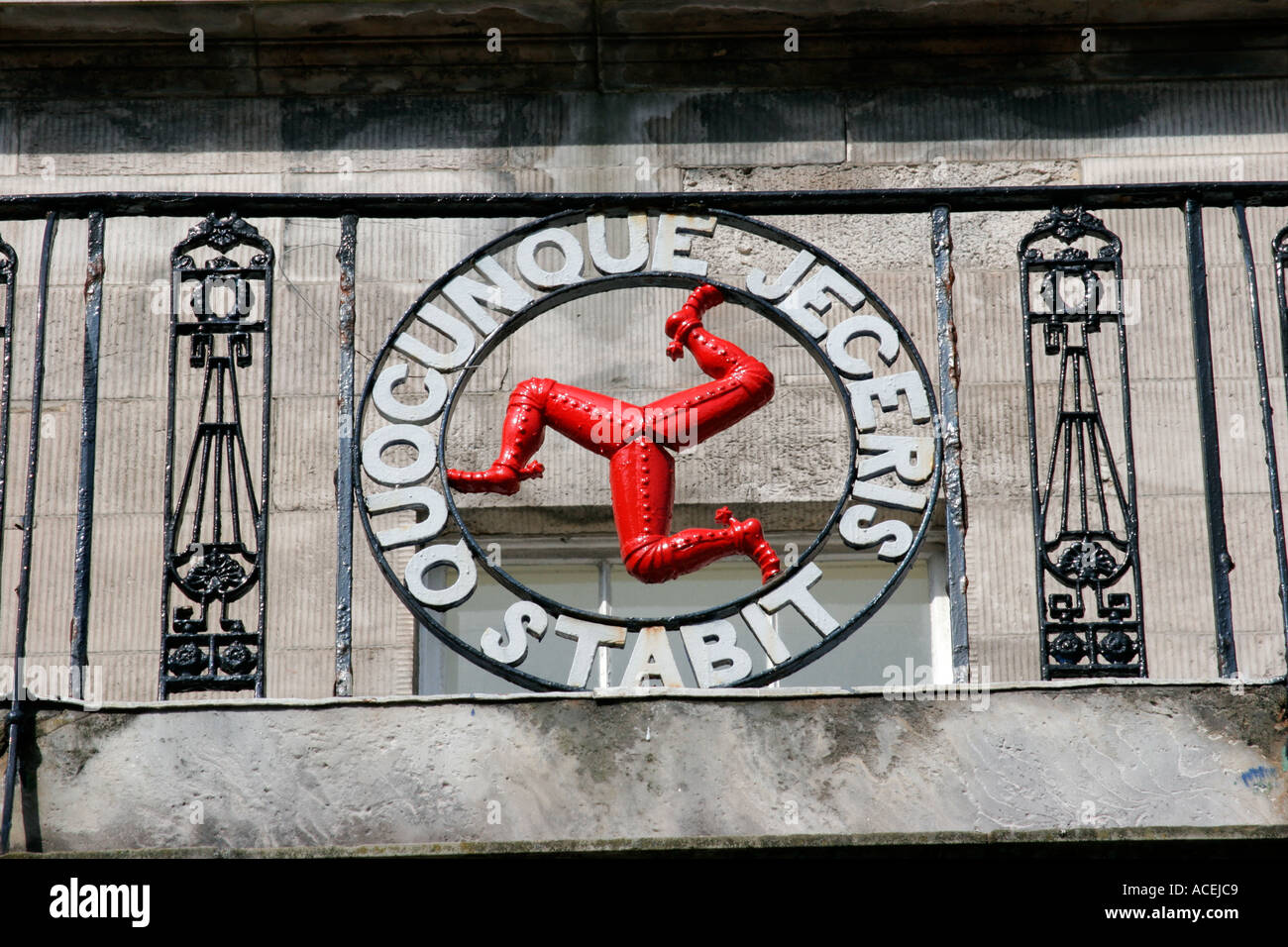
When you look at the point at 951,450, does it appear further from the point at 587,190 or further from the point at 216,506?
the point at 587,190

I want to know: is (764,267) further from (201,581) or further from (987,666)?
(201,581)

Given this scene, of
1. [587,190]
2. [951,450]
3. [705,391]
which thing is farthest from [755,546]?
[587,190]

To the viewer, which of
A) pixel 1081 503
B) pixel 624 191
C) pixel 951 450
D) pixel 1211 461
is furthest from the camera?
pixel 624 191

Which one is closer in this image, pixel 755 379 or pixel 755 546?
pixel 755 546

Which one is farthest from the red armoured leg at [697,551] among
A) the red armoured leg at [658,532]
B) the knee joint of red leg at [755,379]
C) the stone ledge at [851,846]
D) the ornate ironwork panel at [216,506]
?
→ the ornate ironwork panel at [216,506]

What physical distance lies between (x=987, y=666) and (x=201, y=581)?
129 inches

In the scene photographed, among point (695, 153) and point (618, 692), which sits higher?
point (695, 153)

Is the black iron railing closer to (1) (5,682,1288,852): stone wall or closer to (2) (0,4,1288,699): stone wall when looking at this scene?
(1) (5,682,1288,852): stone wall

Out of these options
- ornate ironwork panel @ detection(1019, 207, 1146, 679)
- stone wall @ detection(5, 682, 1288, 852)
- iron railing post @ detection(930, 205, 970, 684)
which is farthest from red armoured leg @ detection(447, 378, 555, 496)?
ornate ironwork panel @ detection(1019, 207, 1146, 679)

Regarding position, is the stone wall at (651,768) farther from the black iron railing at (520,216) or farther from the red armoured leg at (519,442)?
the red armoured leg at (519,442)

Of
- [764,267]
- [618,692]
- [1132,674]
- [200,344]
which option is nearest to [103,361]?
[200,344]

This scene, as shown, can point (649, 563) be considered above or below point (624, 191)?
below

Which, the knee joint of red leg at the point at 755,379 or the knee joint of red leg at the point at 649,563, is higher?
the knee joint of red leg at the point at 755,379

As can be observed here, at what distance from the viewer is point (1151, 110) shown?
8.74 m
